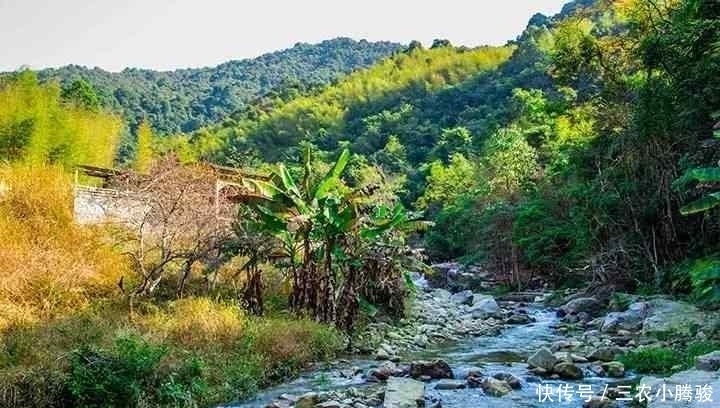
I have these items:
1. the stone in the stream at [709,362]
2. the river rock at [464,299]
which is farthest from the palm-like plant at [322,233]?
the river rock at [464,299]

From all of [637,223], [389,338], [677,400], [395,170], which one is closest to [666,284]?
[637,223]

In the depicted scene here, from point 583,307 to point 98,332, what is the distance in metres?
11.7

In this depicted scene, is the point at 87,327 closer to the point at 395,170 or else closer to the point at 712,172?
the point at 712,172

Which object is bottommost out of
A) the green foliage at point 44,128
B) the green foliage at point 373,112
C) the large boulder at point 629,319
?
the large boulder at point 629,319

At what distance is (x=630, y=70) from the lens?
19281mm

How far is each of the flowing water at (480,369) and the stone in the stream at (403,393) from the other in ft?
0.85

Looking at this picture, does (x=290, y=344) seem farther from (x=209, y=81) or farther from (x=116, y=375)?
(x=209, y=81)

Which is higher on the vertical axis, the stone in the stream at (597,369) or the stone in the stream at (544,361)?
the stone in the stream at (544,361)

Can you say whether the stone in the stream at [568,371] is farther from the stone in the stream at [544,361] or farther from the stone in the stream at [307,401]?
the stone in the stream at [307,401]

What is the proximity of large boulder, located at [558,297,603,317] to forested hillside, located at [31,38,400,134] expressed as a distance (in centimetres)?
3924

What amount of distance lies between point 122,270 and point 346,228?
15.2 feet

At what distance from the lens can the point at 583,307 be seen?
16031 millimetres

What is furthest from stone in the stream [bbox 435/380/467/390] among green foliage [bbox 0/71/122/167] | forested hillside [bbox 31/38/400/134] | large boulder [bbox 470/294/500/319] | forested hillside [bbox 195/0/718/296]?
forested hillside [bbox 31/38/400/134]

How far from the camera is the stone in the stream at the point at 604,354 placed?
382 inches
